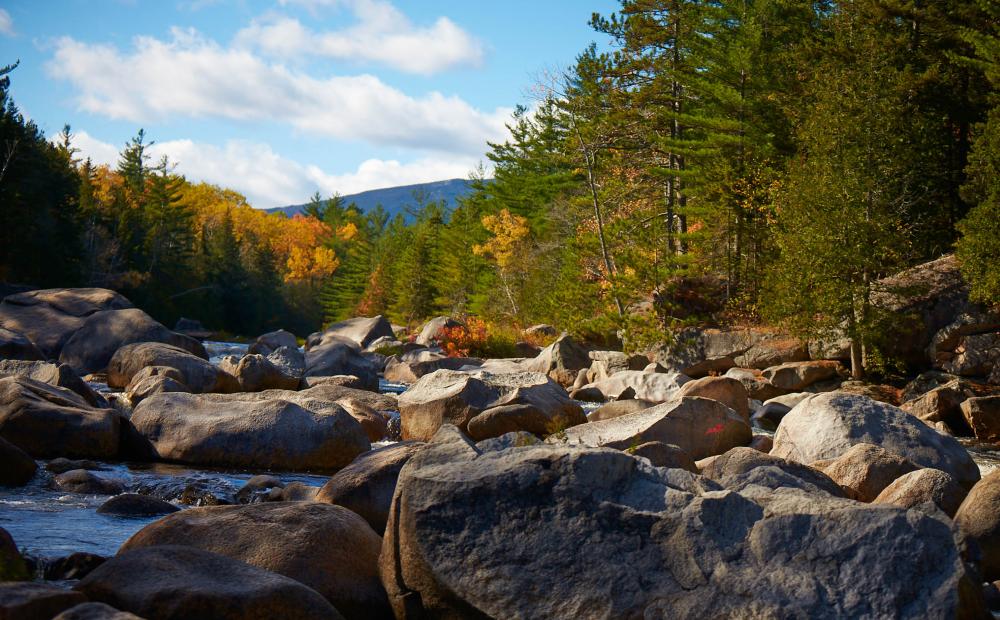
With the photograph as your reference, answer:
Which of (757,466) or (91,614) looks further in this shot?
(757,466)

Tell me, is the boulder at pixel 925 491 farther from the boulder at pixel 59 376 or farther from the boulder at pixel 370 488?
the boulder at pixel 59 376

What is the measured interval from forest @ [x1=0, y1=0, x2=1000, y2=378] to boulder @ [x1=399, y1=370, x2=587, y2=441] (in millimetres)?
11093

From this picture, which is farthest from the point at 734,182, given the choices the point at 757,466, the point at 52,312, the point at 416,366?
the point at 757,466

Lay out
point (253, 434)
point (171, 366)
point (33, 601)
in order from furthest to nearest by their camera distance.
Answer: point (171, 366) → point (253, 434) → point (33, 601)

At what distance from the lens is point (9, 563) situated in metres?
4.96

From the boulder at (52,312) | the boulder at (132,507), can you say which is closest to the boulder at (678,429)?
the boulder at (132,507)

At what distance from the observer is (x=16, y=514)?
24.0 ft

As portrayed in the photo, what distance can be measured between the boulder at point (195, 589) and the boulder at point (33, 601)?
348 millimetres

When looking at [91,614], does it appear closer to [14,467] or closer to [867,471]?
[14,467]

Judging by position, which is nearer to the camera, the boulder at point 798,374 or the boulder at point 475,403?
the boulder at point 475,403

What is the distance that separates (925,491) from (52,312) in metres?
21.6

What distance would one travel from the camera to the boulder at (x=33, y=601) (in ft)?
12.3

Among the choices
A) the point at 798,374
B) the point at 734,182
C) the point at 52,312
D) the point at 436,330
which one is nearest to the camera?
the point at 798,374

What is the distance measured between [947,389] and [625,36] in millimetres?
17742
